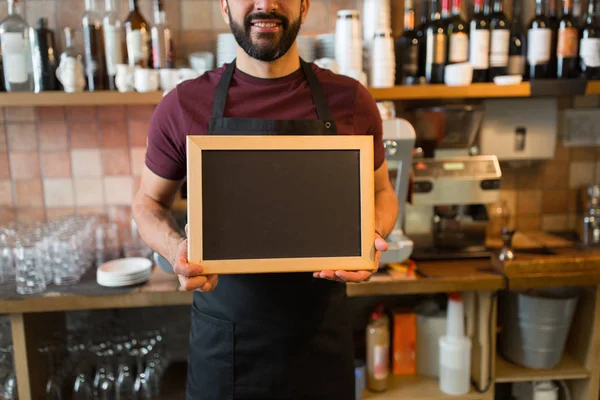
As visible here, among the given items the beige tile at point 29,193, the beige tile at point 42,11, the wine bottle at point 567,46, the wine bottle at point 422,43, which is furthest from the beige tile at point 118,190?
the wine bottle at point 567,46

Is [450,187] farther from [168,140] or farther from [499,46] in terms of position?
[168,140]

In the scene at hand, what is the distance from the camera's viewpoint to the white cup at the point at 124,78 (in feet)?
6.21

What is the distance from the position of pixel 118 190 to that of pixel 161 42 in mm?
A: 670

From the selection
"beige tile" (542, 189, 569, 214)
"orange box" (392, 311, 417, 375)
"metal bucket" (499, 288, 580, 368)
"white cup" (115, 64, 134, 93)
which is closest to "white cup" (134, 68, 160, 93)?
"white cup" (115, 64, 134, 93)

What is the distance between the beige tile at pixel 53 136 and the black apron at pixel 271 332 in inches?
47.2

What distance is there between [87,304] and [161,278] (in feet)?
0.85

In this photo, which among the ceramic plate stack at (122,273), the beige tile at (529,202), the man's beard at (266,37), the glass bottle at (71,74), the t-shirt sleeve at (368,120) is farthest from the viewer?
the beige tile at (529,202)

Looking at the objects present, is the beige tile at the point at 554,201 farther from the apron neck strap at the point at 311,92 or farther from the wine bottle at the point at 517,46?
the apron neck strap at the point at 311,92

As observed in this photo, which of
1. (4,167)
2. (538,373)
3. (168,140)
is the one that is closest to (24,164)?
(4,167)

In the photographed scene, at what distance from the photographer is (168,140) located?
4.25ft

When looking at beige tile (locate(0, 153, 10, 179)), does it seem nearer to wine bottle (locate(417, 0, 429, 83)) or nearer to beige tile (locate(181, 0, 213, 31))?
beige tile (locate(181, 0, 213, 31))

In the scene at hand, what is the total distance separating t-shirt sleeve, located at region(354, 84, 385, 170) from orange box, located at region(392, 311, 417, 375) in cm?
87

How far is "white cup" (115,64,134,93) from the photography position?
189 cm

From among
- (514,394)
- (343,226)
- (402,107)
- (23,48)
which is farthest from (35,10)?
(514,394)
